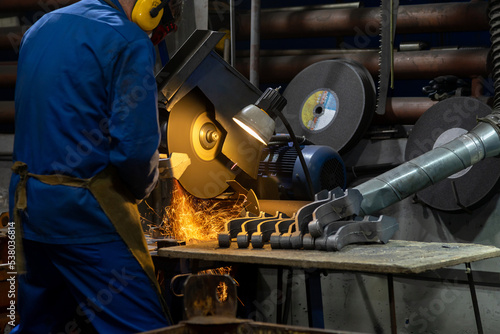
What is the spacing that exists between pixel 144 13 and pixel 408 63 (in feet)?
7.22

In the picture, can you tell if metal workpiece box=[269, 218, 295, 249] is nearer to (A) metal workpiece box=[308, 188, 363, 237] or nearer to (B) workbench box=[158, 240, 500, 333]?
(B) workbench box=[158, 240, 500, 333]

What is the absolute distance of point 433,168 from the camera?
2.93m

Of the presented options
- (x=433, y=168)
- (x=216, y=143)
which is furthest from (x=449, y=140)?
(x=216, y=143)

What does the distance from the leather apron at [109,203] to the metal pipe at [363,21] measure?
2.51m

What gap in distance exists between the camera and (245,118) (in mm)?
2479

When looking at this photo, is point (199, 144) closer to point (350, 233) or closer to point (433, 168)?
point (350, 233)

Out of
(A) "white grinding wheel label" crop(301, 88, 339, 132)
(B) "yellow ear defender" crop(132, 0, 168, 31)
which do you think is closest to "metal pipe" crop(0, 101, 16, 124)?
(A) "white grinding wheel label" crop(301, 88, 339, 132)

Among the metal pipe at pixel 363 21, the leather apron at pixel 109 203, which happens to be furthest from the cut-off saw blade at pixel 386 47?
the leather apron at pixel 109 203

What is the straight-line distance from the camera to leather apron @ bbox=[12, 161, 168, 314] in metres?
1.70

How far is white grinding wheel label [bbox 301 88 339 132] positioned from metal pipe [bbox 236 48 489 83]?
13.6 inches

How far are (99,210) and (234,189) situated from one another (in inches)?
48.1

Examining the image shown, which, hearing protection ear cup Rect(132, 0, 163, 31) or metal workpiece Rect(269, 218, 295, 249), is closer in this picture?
hearing protection ear cup Rect(132, 0, 163, 31)

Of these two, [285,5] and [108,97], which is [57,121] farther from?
[285,5]

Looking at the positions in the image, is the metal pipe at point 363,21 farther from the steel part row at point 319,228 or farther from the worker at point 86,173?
the worker at point 86,173
